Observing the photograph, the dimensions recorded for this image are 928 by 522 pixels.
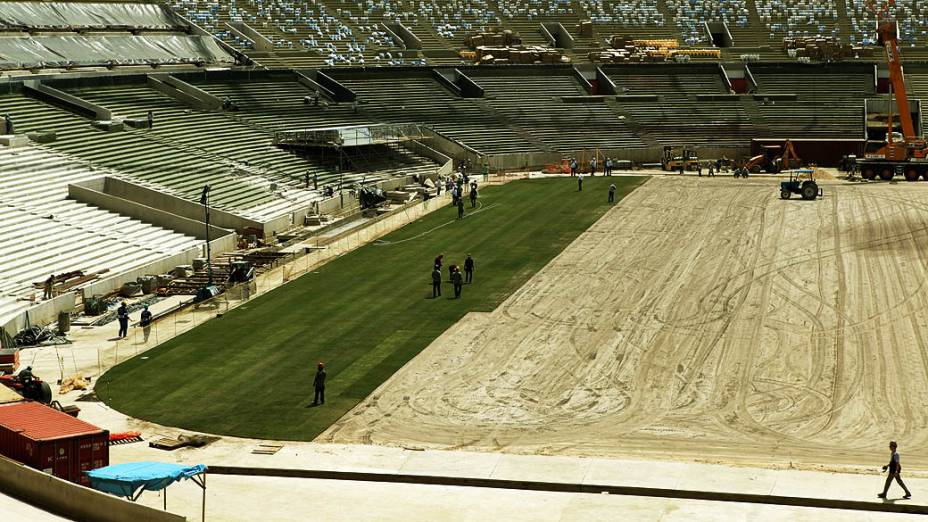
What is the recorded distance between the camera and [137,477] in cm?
2719

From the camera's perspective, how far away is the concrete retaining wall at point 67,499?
25734 millimetres

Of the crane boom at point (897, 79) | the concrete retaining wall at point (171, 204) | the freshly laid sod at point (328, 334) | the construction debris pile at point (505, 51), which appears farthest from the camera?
the construction debris pile at point (505, 51)

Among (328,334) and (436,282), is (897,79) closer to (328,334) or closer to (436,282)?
(436,282)

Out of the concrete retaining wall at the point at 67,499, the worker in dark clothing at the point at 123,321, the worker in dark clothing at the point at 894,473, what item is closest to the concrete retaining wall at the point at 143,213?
the worker in dark clothing at the point at 123,321

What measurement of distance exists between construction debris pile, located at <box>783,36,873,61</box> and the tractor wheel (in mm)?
38703

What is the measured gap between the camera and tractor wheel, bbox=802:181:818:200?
76.0 meters

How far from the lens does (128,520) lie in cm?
2588

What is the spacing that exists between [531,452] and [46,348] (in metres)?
18.9

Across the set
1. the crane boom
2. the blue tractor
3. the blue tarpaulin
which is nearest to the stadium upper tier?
the crane boom

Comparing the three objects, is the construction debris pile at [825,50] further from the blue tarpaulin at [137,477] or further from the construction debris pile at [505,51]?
the blue tarpaulin at [137,477]

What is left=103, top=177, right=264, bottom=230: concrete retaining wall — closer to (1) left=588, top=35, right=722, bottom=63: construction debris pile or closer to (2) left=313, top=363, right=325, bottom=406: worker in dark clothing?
(2) left=313, top=363, right=325, bottom=406: worker in dark clothing

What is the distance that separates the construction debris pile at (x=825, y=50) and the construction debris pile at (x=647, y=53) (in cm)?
666

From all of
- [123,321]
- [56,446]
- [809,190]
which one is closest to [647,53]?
[809,190]

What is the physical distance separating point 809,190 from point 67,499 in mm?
56763
